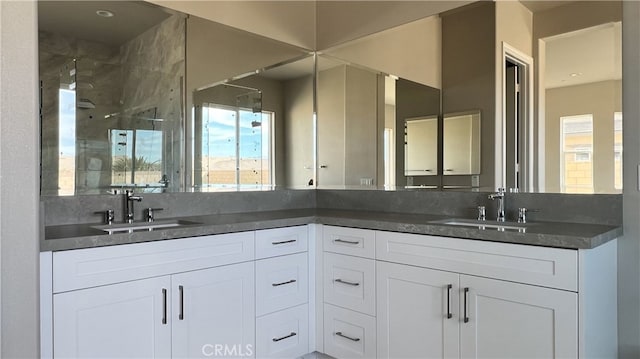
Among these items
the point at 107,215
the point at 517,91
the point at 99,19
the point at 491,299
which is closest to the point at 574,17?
the point at 517,91

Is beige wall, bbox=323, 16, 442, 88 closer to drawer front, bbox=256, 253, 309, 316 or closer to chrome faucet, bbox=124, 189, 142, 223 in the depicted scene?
drawer front, bbox=256, 253, 309, 316

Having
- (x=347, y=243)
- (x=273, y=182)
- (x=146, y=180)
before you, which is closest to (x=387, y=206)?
(x=347, y=243)

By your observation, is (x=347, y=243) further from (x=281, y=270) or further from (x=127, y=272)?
(x=127, y=272)

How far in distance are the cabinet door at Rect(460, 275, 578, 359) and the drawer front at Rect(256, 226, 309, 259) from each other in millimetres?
900

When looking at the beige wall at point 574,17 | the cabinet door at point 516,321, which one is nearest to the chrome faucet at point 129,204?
the cabinet door at point 516,321

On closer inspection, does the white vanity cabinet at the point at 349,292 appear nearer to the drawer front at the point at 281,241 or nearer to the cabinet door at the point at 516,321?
the drawer front at the point at 281,241

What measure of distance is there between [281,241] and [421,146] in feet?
3.44

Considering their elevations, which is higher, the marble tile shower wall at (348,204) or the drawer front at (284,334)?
the marble tile shower wall at (348,204)

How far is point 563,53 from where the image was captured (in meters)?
2.06

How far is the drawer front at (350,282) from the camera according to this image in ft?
7.09

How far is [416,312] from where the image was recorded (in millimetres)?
1973

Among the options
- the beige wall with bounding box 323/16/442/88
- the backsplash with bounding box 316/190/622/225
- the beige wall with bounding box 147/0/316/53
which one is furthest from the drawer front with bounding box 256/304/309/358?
the beige wall with bounding box 147/0/316/53

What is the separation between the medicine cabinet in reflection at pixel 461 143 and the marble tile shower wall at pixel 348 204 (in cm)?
15

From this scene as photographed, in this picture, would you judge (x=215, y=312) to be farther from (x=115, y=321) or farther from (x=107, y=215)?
(x=107, y=215)
